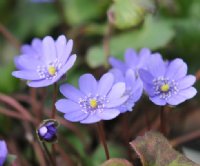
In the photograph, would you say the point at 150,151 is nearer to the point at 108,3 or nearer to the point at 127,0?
the point at 127,0

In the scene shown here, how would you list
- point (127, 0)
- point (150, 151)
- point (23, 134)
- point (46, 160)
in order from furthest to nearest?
1. point (23, 134)
2. point (127, 0)
3. point (46, 160)
4. point (150, 151)

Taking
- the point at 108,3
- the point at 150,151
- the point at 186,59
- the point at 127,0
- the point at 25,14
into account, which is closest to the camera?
the point at 150,151

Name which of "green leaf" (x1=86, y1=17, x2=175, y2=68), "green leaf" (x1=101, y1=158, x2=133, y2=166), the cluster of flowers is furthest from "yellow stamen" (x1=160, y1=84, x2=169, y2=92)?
"green leaf" (x1=86, y1=17, x2=175, y2=68)

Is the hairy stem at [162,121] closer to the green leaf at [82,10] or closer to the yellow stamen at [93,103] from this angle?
the yellow stamen at [93,103]

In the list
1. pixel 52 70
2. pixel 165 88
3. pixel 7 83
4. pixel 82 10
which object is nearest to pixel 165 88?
pixel 165 88

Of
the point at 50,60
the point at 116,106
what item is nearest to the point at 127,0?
the point at 50,60

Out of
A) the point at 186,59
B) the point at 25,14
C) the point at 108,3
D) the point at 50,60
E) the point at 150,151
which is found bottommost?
the point at 150,151
